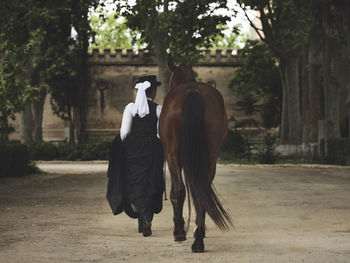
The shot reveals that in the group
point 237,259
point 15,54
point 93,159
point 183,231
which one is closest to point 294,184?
point 15,54

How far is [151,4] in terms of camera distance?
25.3 metres

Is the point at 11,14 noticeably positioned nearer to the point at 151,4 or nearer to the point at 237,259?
the point at 151,4

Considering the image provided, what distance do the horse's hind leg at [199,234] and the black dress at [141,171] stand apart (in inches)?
51.2

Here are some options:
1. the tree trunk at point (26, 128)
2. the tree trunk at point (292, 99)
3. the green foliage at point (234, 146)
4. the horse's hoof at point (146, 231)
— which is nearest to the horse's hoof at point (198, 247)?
the horse's hoof at point (146, 231)

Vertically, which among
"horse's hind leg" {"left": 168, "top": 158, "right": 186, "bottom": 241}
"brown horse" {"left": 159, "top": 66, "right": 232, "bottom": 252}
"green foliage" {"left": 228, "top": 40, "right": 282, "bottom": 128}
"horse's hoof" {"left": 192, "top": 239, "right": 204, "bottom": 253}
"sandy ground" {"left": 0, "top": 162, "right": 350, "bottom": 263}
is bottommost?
"sandy ground" {"left": 0, "top": 162, "right": 350, "bottom": 263}

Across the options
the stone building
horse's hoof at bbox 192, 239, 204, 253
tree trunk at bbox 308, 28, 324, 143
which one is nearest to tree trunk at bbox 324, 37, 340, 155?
tree trunk at bbox 308, 28, 324, 143

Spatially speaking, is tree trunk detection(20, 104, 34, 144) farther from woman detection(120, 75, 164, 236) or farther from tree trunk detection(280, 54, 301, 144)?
woman detection(120, 75, 164, 236)

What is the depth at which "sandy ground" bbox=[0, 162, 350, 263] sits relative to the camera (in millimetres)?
5848

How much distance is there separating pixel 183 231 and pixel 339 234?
6.37 ft

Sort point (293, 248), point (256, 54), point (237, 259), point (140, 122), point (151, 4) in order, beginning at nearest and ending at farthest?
point (237, 259), point (293, 248), point (140, 122), point (151, 4), point (256, 54)

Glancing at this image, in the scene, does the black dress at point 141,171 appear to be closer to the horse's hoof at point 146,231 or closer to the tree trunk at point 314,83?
the horse's hoof at point 146,231

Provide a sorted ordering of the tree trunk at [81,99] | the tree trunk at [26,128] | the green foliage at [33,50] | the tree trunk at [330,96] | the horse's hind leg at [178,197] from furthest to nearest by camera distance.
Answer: the tree trunk at [81,99] → the tree trunk at [26,128] → the tree trunk at [330,96] → the green foliage at [33,50] → the horse's hind leg at [178,197]

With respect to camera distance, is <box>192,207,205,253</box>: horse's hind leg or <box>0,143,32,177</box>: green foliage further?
<box>0,143,32,177</box>: green foliage

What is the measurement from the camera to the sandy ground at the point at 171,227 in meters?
5.85
